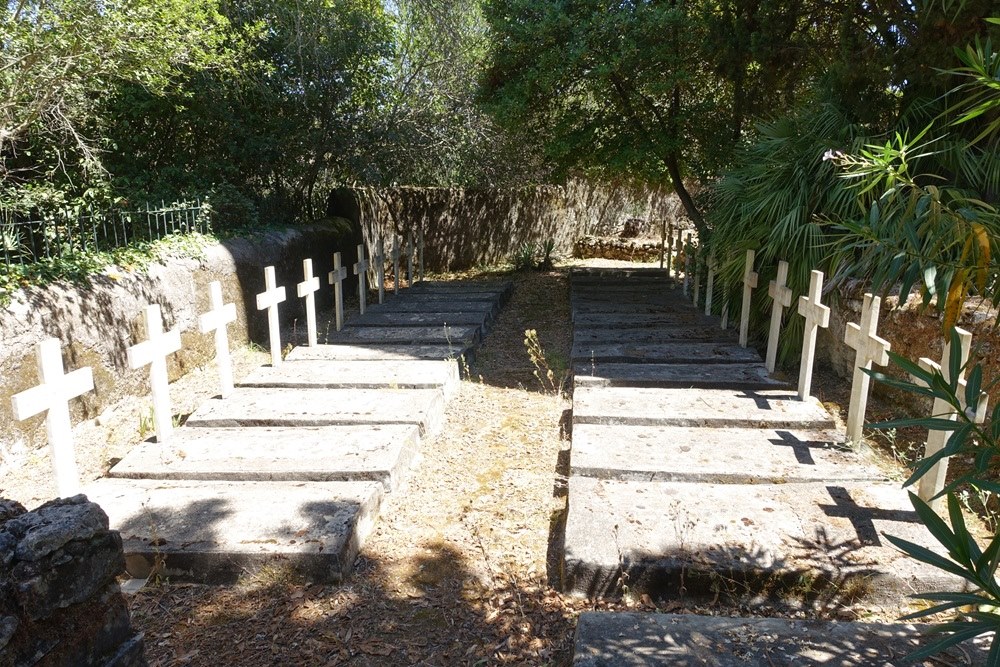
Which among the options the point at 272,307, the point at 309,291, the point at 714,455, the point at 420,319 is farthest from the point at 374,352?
the point at 714,455

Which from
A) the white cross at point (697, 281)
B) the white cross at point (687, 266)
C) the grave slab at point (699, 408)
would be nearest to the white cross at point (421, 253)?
the white cross at point (687, 266)

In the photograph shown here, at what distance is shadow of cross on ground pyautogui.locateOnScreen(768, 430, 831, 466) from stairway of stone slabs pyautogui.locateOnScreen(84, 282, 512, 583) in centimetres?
245

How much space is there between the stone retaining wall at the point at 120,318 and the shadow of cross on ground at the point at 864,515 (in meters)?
4.85

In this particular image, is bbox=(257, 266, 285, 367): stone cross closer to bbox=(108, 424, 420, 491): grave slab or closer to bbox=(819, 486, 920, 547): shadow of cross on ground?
bbox=(108, 424, 420, 491): grave slab

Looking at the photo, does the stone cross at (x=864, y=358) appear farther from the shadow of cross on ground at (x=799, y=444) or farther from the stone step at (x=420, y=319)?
the stone step at (x=420, y=319)

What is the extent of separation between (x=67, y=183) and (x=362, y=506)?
23.6 ft

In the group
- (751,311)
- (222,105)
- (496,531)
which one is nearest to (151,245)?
(222,105)

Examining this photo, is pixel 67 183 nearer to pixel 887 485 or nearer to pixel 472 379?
pixel 472 379

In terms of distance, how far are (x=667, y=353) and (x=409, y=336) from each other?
2836 millimetres

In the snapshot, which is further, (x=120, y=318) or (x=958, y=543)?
(x=120, y=318)

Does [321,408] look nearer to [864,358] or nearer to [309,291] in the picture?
[309,291]

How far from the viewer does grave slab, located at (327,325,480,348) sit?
7.55m

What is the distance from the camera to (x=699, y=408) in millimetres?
5219

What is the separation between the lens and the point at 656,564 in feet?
10.4
